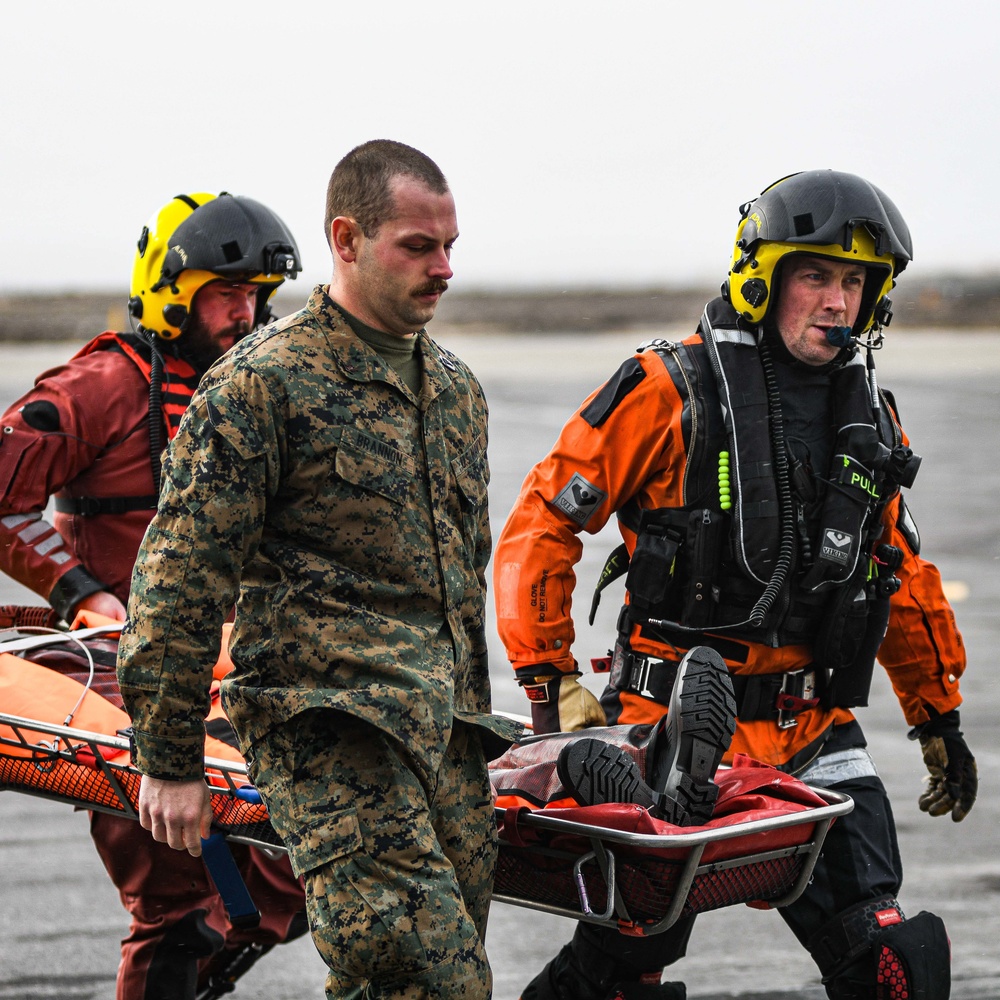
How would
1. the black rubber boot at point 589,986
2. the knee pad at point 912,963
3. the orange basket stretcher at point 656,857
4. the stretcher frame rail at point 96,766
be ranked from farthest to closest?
the black rubber boot at point 589,986 → the knee pad at point 912,963 → the stretcher frame rail at point 96,766 → the orange basket stretcher at point 656,857

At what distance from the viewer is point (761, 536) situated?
13.8ft

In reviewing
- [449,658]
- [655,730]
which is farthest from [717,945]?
[449,658]

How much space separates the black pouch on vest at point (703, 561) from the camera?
13.9ft

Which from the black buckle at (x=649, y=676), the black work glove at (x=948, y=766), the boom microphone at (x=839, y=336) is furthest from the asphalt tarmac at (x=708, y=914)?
the boom microphone at (x=839, y=336)

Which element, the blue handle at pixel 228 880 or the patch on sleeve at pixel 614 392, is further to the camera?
the patch on sleeve at pixel 614 392

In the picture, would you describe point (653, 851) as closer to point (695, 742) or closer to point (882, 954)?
point (695, 742)

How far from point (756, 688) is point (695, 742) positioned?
0.79 metres

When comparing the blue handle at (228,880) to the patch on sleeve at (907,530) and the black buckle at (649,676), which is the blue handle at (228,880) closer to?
the black buckle at (649,676)

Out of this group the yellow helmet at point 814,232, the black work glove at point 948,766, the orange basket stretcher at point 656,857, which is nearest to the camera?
the orange basket stretcher at point 656,857

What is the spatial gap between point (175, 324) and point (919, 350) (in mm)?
42420

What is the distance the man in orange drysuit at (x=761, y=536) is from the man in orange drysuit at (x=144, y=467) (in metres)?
1.14

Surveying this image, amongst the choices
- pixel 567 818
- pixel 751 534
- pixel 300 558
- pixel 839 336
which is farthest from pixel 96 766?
pixel 839 336

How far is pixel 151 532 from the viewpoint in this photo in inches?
124

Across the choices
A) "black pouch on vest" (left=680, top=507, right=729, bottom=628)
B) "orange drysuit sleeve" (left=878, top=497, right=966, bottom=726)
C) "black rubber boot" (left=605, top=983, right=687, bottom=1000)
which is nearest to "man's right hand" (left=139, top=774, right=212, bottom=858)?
"black rubber boot" (left=605, top=983, right=687, bottom=1000)
